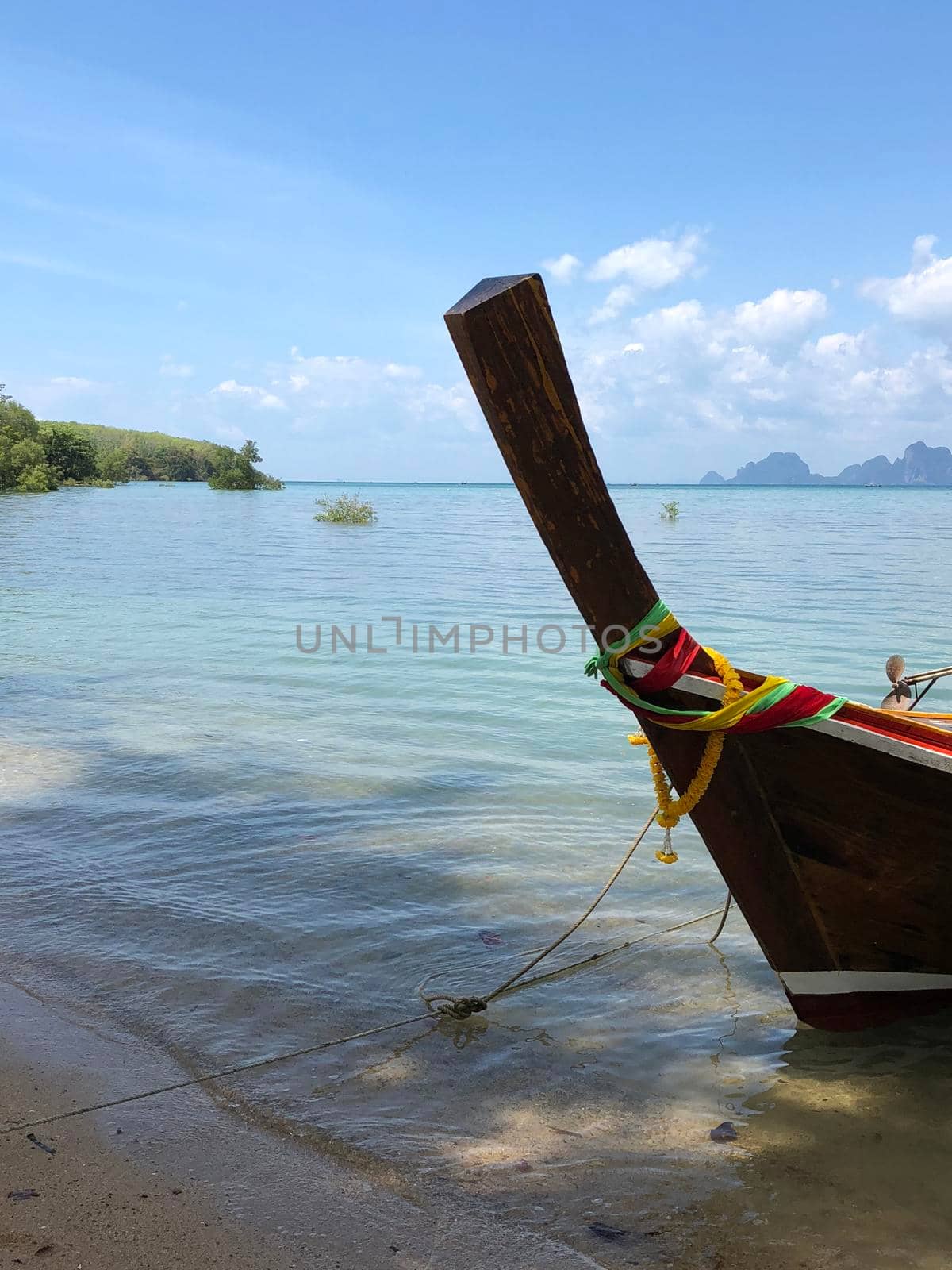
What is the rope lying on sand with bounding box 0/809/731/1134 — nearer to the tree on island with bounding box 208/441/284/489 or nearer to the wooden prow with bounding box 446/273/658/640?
the wooden prow with bounding box 446/273/658/640

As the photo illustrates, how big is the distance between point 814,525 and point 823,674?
34.1m

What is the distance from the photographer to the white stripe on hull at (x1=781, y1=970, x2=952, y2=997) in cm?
340

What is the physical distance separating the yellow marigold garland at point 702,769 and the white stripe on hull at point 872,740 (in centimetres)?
5

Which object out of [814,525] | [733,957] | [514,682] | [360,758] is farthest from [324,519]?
[733,957]

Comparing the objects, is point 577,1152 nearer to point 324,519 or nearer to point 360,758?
point 360,758

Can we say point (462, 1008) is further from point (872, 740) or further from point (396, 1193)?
point (872, 740)

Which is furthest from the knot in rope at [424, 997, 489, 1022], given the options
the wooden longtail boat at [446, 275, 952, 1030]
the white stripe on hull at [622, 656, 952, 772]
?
the white stripe on hull at [622, 656, 952, 772]

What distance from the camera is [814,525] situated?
42531 millimetres

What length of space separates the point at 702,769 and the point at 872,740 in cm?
49

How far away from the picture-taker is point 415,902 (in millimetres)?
4898

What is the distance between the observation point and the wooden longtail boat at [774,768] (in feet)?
8.59

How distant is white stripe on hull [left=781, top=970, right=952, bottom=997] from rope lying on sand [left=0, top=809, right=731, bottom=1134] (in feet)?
2.36

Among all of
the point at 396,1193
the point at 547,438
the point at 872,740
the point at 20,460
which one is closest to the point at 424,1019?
the point at 396,1193

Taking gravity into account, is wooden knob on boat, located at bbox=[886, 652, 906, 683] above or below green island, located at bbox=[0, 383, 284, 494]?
below
